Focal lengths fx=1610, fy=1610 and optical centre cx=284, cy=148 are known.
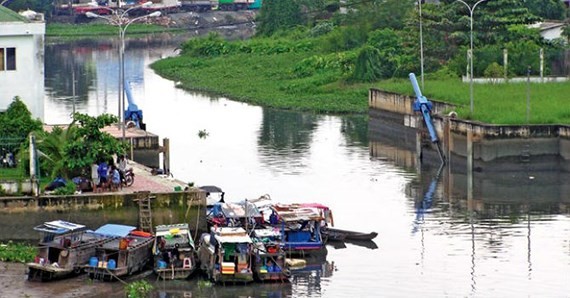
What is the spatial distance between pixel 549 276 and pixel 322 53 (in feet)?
227

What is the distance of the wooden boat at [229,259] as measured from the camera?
46.9 meters

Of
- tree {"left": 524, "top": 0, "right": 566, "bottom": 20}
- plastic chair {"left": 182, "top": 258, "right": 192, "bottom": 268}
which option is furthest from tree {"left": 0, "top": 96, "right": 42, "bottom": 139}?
tree {"left": 524, "top": 0, "right": 566, "bottom": 20}

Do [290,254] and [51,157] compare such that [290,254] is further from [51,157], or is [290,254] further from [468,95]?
[468,95]

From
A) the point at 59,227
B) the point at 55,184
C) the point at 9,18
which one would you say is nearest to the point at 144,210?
the point at 55,184

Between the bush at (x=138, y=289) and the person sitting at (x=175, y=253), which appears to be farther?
the person sitting at (x=175, y=253)

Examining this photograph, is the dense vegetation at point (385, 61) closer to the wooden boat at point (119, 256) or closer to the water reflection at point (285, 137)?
the water reflection at point (285, 137)

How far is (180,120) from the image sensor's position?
90.8 meters

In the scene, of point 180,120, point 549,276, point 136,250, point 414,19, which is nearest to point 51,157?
point 136,250

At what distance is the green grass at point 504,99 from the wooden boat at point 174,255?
25.7m

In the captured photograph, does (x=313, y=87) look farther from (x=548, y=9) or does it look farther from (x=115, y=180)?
(x=115, y=180)

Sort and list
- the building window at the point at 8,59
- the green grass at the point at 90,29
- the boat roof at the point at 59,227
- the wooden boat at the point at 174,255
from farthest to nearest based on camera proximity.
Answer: the green grass at the point at 90,29
the building window at the point at 8,59
the boat roof at the point at 59,227
the wooden boat at the point at 174,255

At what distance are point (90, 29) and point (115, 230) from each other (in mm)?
121430

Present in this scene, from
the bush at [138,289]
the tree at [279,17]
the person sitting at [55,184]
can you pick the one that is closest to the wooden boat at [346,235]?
the bush at [138,289]

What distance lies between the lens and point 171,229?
162ft
